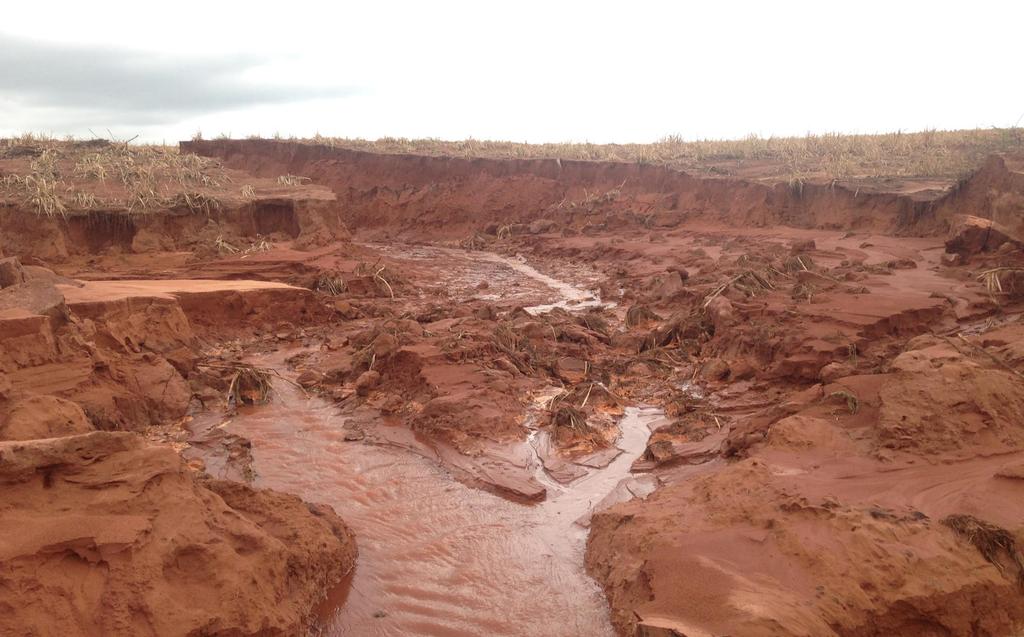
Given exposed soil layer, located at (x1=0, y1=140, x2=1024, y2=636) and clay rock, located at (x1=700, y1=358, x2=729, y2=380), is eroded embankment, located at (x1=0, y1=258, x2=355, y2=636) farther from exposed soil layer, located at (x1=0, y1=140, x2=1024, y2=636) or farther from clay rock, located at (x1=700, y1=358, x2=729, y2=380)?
clay rock, located at (x1=700, y1=358, x2=729, y2=380)

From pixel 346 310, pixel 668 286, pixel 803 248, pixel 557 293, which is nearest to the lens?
pixel 346 310

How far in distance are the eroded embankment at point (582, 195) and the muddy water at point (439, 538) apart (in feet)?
26.9

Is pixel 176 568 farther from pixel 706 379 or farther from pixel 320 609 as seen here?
pixel 706 379

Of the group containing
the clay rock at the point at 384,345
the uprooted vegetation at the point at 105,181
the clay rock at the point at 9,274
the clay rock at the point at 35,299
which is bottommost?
the clay rock at the point at 384,345

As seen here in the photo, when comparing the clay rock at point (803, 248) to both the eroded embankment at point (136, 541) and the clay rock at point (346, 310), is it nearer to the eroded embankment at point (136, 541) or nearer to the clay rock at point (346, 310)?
the clay rock at point (346, 310)

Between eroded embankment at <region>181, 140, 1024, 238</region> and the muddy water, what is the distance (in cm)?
819

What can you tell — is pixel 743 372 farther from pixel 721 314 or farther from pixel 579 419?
pixel 579 419

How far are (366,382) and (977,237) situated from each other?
7604 mm

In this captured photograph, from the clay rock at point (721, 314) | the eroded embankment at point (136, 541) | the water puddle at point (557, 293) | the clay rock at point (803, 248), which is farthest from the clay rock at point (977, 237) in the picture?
the eroded embankment at point (136, 541)

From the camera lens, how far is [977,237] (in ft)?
28.9

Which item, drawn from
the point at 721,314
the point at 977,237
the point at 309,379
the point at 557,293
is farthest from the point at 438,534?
the point at 977,237

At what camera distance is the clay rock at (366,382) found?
6184 millimetres

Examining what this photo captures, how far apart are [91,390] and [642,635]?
4.32 m

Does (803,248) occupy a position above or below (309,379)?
above
